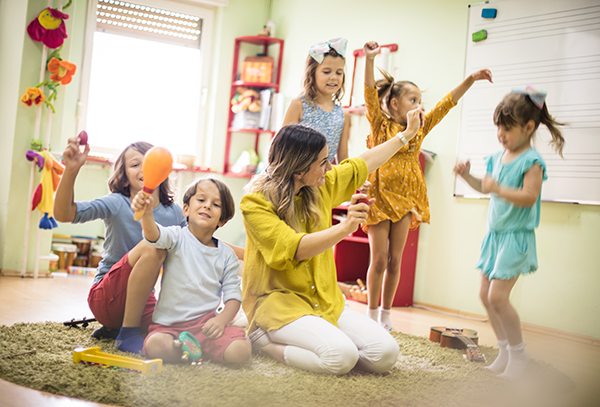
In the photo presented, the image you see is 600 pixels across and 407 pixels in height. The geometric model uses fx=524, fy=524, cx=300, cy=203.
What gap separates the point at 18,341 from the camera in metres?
1.35

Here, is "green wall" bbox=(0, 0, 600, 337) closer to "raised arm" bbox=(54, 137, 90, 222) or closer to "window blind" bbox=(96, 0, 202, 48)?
"window blind" bbox=(96, 0, 202, 48)

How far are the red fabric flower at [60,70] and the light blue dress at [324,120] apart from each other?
1.36m

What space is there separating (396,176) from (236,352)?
0.94 metres

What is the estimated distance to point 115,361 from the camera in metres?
1.17

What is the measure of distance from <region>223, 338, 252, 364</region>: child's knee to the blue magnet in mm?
1917

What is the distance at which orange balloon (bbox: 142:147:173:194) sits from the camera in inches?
39.0

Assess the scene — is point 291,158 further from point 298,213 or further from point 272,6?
point 272,6

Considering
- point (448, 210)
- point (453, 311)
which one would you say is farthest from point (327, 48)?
point (453, 311)

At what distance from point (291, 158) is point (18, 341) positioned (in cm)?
85

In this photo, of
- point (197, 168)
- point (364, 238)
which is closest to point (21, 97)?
point (197, 168)

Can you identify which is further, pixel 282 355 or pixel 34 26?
pixel 34 26

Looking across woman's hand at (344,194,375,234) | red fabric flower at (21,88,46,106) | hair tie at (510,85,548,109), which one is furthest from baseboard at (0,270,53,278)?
hair tie at (510,85,548,109)

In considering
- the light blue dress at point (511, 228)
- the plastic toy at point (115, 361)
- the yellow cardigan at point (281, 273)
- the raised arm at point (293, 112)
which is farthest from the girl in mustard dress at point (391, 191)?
A: the plastic toy at point (115, 361)

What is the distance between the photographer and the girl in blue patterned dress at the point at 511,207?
3.71 ft
